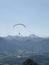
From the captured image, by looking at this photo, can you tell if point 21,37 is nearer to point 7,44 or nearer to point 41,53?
point 7,44

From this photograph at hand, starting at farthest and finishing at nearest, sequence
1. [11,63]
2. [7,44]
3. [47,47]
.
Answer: [47,47] → [7,44] → [11,63]

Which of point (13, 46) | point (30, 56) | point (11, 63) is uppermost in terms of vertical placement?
point (13, 46)

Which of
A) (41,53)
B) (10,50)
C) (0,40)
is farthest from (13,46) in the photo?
(41,53)

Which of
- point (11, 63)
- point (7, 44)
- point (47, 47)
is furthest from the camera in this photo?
point (47, 47)

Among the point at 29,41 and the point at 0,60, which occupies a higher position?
the point at 29,41

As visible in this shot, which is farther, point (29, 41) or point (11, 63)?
point (29, 41)

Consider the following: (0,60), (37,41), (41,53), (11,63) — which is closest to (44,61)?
(41,53)
